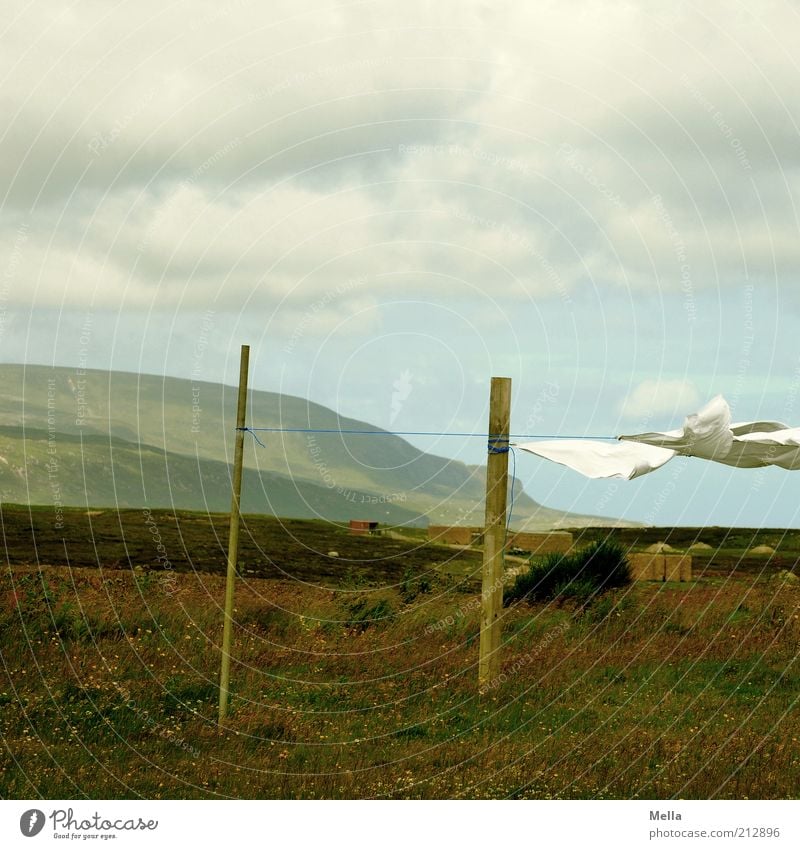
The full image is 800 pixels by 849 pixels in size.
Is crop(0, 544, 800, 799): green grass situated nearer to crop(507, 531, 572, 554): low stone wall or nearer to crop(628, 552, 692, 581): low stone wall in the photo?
crop(628, 552, 692, 581): low stone wall

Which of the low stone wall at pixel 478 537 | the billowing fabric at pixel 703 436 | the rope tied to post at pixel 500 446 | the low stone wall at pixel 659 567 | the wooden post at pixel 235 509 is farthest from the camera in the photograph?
the low stone wall at pixel 478 537

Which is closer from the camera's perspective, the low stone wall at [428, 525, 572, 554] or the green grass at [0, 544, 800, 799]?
the green grass at [0, 544, 800, 799]

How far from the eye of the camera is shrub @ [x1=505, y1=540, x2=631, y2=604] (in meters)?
17.8

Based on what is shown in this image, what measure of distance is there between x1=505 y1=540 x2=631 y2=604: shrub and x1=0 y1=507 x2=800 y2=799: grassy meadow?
33cm

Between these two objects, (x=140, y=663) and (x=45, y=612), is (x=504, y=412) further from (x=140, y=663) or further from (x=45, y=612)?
(x=45, y=612)

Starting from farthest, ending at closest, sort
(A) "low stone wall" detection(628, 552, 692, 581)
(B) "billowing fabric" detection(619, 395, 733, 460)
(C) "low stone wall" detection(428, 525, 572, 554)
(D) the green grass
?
1. (C) "low stone wall" detection(428, 525, 572, 554)
2. (A) "low stone wall" detection(628, 552, 692, 581)
3. (B) "billowing fabric" detection(619, 395, 733, 460)
4. (D) the green grass

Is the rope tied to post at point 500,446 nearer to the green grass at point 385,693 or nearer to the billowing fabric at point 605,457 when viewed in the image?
the billowing fabric at point 605,457

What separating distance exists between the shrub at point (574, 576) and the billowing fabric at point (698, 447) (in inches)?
251

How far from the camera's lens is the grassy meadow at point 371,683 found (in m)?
10.3

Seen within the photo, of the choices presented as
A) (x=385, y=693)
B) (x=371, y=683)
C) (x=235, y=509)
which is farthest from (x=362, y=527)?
(x=235, y=509)

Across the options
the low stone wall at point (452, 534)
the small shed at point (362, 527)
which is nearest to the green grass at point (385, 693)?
the low stone wall at point (452, 534)

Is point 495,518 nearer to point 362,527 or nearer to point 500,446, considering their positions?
point 500,446

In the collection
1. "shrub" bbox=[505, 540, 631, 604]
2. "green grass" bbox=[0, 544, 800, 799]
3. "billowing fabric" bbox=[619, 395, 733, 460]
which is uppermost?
"billowing fabric" bbox=[619, 395, 733, 460]

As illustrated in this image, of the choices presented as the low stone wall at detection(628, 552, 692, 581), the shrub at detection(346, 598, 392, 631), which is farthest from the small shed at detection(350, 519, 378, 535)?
Answer: the low stone wall at detection(628, 552, 692, 581)
